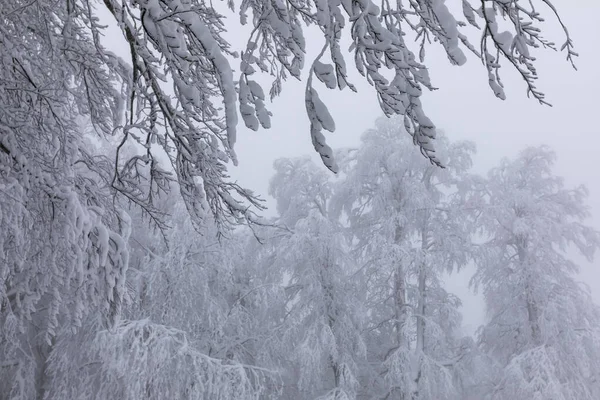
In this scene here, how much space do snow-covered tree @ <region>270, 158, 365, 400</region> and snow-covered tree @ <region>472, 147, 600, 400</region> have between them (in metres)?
3.11

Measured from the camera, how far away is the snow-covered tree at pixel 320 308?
32.1 ft

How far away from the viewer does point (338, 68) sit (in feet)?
6.43

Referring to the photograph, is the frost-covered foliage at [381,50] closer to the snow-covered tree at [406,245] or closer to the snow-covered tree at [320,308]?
the snow-covered tree at [320,308]

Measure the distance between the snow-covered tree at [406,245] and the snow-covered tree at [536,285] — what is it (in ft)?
2.91

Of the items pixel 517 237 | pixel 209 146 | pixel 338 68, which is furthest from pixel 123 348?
pixel 517 237

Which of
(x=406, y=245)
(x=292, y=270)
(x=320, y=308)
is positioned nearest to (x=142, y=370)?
(x=320, y=308)

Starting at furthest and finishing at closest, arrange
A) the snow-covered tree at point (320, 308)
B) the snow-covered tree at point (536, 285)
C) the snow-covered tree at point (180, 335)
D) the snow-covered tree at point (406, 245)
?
the snow-covered tree at point (406, 245)
the snow-covered tree at point (536, 285)
the snow-covered tree at point (320, 308)
the snow-covered tree at point (180, 335)

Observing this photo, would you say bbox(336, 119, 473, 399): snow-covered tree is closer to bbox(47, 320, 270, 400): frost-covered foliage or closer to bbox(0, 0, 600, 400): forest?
bbox(0, 0, 600, 400): forest

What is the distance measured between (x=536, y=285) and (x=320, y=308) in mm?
4711

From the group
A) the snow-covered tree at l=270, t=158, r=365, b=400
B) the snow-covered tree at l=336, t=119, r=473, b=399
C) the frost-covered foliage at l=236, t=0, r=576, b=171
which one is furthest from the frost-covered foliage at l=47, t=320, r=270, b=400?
the frost-covered foliage at l=236, t=0, r=576, b=171

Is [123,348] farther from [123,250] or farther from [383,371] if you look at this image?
[383,371]

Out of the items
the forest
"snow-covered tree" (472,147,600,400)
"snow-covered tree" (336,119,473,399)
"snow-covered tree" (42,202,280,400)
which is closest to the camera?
the forest

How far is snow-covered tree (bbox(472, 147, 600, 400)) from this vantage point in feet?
32.9

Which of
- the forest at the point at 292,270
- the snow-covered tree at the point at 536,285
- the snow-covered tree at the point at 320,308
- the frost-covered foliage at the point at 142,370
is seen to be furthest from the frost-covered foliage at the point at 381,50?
the snow-covered tree at the point at 536,285
